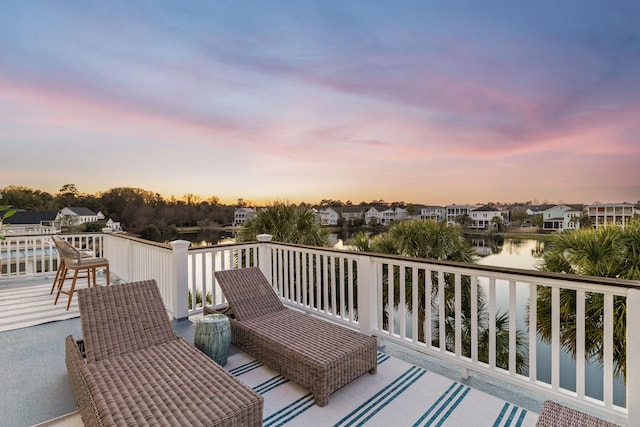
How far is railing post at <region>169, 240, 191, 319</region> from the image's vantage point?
13.3 ft

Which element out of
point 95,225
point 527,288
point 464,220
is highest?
point 464,220

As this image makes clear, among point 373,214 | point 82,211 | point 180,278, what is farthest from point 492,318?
point 82,211

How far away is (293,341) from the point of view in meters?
2.71

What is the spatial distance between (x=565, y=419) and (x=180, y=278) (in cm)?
402

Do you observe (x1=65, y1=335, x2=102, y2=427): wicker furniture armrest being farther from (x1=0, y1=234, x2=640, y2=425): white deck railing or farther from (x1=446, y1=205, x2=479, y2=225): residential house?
(x1=446, y1=205, x2=479, y2=225): residential house

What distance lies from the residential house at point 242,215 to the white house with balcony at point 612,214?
322 inches

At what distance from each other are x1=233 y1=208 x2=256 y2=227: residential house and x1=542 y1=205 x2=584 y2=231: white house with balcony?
7.76 meters

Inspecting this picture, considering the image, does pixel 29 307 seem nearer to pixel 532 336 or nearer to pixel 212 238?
pixel 212 238

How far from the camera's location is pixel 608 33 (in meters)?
6.25

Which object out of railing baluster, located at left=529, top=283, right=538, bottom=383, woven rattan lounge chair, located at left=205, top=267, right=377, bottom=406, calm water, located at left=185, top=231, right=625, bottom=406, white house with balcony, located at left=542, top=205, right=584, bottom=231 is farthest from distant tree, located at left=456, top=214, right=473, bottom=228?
woven rattan lounge chair, located at left=205, top=267, right=377, bottom=406

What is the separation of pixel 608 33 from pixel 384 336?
780 centimetres

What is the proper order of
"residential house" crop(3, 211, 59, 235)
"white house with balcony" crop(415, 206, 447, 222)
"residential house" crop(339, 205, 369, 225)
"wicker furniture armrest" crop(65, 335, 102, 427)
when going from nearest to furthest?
"wicker furniture armrest" crop(65, 335, 102, 427) < "white house with balcony" crop(415, 206, 447, 222) < "residential house" crop(3, 211, 59, 235) < "residential house" crop(339, 205, 369, 225)

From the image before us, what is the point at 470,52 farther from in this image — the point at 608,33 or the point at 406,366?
the point at 406,366

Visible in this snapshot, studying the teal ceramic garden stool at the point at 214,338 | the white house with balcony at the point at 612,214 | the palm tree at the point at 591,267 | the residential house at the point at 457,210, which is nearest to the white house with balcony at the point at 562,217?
the white house with balcony at the point at 612,214
